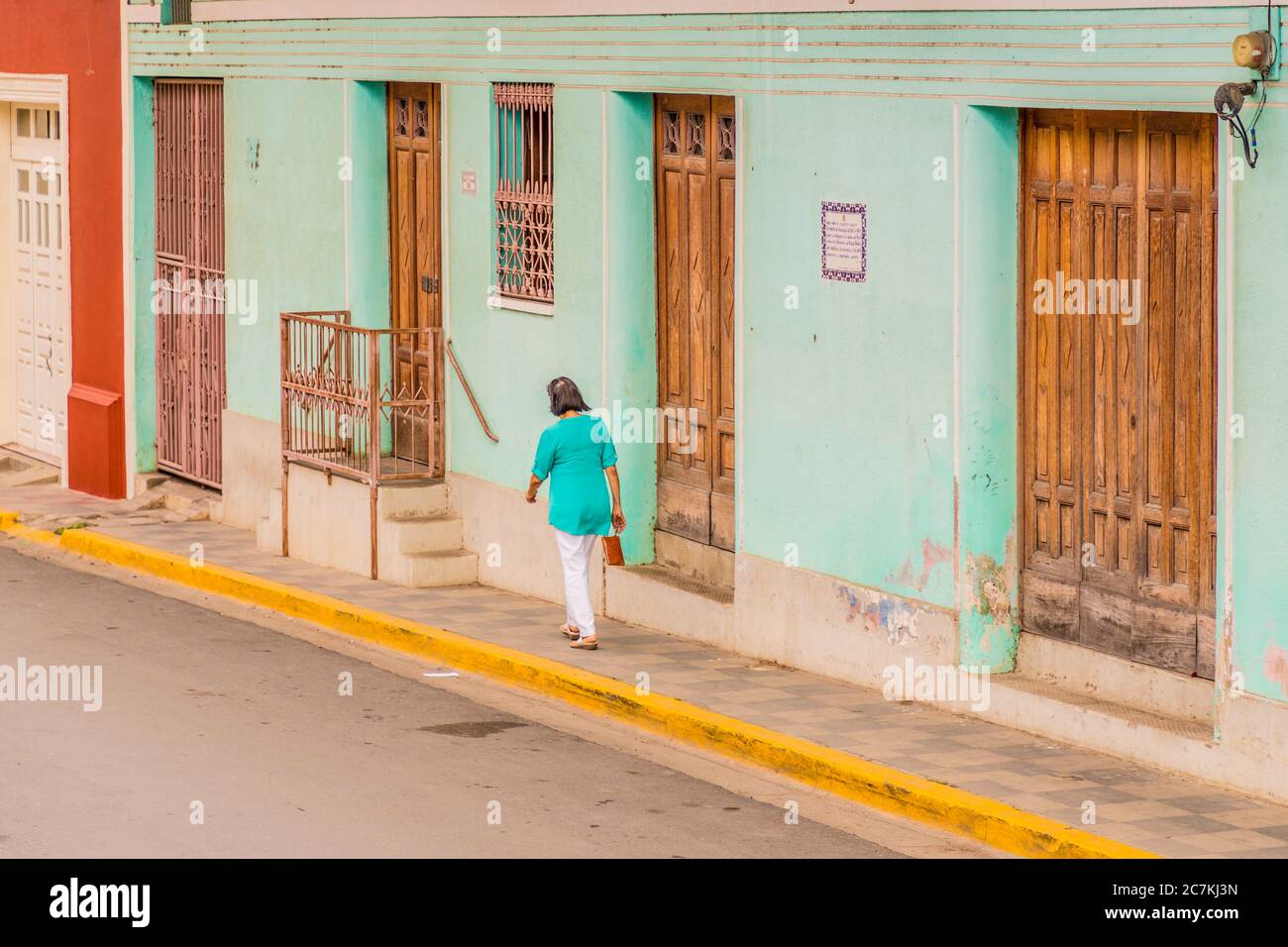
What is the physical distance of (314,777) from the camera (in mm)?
10625

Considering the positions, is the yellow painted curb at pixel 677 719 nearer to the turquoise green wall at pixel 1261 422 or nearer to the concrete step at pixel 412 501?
the concrete step at pixel 412 501

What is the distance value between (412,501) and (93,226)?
6.06 metres

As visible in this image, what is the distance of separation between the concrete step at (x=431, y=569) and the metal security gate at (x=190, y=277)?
3984 millimetres

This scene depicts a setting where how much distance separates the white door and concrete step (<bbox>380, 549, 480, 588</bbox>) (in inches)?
260

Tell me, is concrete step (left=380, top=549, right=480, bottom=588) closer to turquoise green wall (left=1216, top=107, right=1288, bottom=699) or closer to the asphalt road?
the asphalt road

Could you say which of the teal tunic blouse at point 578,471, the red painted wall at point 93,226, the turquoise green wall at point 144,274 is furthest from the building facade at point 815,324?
the red painted wall at point 93,226

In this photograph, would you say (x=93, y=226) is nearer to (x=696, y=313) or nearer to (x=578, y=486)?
(x=696, y=313)

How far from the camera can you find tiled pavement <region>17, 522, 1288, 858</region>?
9570mm

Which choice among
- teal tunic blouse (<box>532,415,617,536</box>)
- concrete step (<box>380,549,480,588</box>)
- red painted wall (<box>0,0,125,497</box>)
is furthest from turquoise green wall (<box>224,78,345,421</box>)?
teal tunic blouse (<box>532,415,617,536</box>)

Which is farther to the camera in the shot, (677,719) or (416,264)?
(416,264)

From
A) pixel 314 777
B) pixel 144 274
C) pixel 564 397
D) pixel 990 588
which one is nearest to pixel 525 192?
pixel 564 397

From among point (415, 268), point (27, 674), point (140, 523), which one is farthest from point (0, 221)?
point (27, 674)

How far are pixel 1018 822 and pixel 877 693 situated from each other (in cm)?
249

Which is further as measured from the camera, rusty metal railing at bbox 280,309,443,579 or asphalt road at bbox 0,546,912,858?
rusty metal railing at bbox 280,309,443,579
